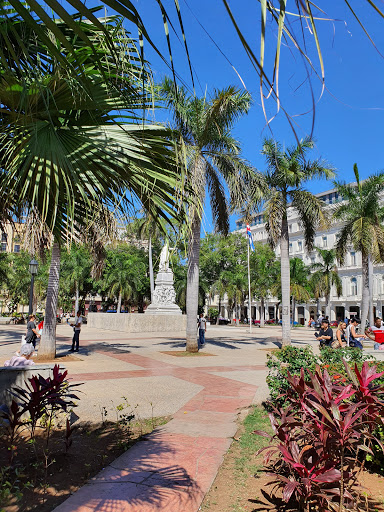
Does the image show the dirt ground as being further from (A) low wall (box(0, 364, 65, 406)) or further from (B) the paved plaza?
(A) low wall (box(0, 364, 65, 406))

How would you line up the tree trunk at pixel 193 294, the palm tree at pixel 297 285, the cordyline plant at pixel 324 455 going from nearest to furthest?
the cordyline plant at pixel 324 455 < the tree trunk at pixel 193 294 < the palm tree at pixel 297 285

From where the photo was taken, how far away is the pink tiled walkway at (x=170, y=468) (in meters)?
3.19

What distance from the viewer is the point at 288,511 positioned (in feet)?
9.94

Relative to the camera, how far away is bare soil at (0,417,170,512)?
10.5 feet

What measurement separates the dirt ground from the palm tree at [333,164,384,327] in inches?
738

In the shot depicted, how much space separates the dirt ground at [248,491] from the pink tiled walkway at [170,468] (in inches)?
3.8

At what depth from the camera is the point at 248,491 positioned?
361 centimetres

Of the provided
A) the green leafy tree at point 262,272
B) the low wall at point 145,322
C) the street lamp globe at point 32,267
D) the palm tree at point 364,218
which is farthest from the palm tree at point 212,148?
the green leafy tree at point 262,272

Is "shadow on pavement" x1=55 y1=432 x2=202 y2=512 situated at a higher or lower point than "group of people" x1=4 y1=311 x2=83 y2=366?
lower

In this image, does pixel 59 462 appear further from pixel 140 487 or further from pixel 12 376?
pixel 12 376

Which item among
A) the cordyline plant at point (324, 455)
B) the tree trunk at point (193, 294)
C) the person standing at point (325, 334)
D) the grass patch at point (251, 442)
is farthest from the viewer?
Answer: the tree trunk at point (193, 294)

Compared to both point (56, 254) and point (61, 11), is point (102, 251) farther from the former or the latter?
point (61, 11)

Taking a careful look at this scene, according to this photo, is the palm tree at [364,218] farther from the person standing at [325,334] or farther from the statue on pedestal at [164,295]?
the statue on pedestal at [164,295]

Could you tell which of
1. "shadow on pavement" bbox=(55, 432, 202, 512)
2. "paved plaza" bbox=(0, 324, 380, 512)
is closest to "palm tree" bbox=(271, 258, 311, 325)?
"paved plaza" bbox=(0, 324, 380, 512)
